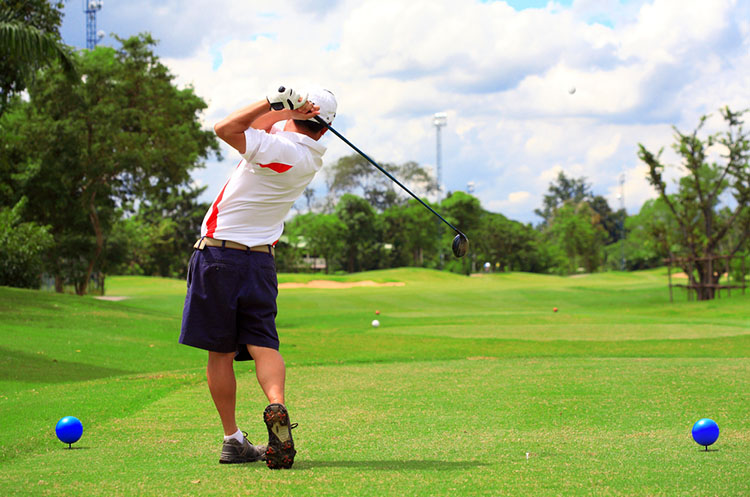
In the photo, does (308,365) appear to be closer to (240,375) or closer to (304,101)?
(240,375)

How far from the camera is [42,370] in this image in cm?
1000

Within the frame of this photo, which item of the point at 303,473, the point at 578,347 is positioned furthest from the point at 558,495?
the point at 578,347

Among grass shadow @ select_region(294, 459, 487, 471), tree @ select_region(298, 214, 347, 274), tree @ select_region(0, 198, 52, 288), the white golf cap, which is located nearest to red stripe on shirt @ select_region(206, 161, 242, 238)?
the white golf cap

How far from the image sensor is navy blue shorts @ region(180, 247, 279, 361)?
4.70 metres

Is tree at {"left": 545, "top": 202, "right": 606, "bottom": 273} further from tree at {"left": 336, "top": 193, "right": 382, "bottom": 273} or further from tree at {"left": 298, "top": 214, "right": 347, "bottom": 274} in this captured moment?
tree at {"left": 298, "top": 214, "right": 347, "bottom": 274}

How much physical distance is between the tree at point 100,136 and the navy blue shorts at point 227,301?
2715 centimetres

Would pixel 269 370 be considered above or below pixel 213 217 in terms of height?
below

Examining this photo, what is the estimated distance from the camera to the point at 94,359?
1203cm

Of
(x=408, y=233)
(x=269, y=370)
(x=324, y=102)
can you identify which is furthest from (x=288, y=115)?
(x=408, y=233)

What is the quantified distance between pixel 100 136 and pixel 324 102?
27898 millimetres

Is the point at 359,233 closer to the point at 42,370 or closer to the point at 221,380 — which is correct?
the point at 42,370

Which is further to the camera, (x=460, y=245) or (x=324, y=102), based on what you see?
(x=460, y=245)

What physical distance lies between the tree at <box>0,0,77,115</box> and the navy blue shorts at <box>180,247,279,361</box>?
52.2 ft

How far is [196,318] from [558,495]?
91.6 inches
